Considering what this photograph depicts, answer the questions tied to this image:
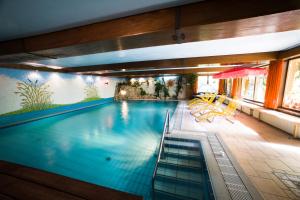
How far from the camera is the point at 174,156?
2807mm

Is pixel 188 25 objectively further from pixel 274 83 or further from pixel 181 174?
pixel 274 83

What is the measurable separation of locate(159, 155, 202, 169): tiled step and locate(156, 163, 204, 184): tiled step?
74 millimetres

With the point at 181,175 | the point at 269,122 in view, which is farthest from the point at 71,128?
the point at 269,122

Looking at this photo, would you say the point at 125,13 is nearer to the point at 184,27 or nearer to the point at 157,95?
the point at 184,27

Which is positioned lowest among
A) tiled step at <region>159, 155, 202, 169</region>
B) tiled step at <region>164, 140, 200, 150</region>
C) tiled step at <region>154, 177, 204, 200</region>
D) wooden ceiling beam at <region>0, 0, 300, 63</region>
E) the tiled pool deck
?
tiled step at <region>154, 177, 204, 200</region>

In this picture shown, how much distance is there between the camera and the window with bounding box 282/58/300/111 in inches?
144

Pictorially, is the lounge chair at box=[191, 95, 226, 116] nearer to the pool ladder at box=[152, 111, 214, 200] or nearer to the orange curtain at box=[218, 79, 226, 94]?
the pool ladder at box=[152, 111, 214, 200]

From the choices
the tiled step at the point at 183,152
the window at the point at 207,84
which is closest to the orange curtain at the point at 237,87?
the window at the point at 207,84

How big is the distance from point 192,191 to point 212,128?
235cm

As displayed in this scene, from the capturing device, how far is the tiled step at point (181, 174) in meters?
2.19

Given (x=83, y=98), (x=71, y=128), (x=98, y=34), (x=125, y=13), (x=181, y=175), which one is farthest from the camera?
(x=83, y=98)

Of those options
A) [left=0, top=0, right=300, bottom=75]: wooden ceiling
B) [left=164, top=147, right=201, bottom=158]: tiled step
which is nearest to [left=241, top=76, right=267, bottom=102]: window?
[left=164, top=147, right=201, bottom=158]: tiled step

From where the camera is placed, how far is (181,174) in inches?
91.7

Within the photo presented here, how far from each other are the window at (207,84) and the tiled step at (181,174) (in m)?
10.5
